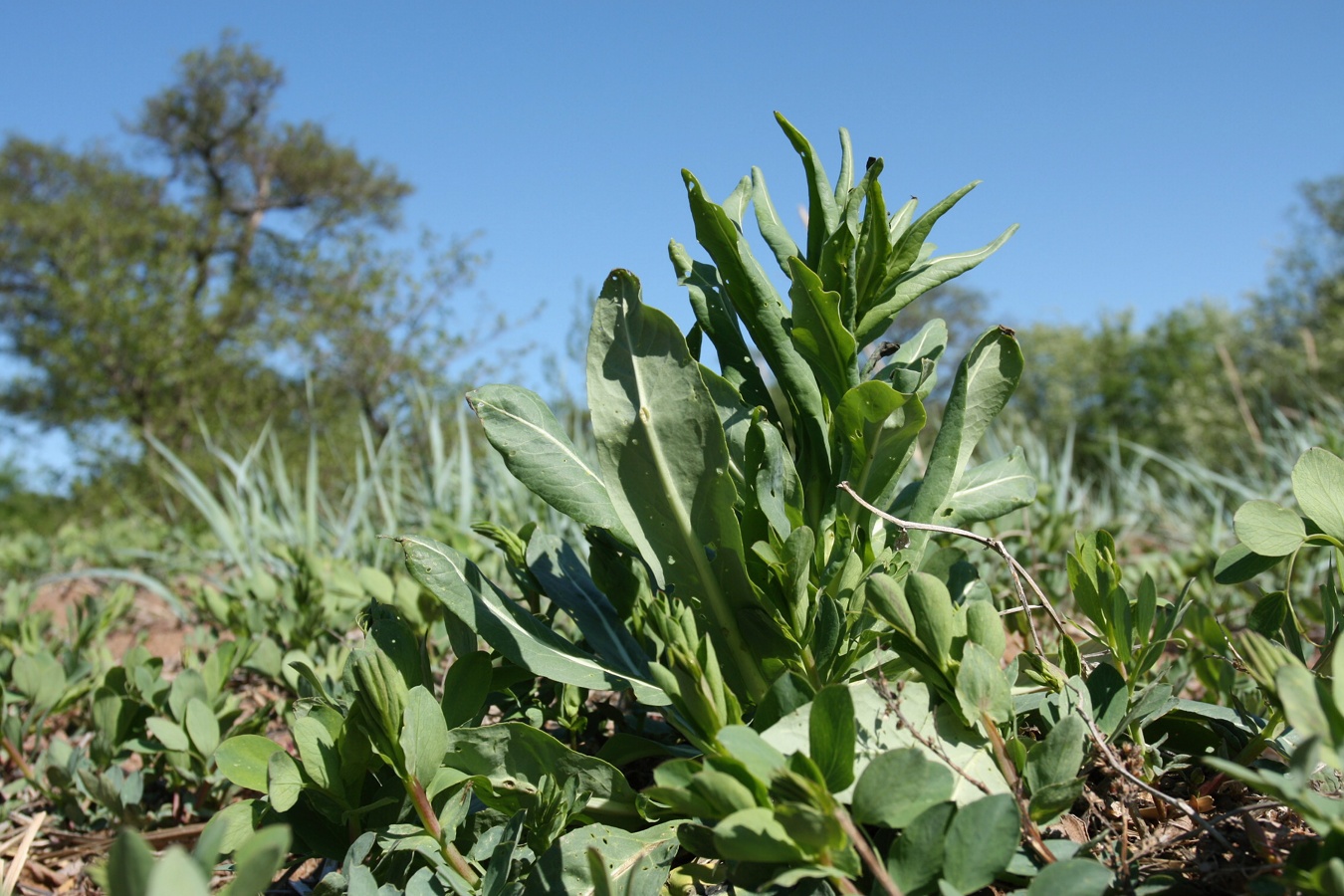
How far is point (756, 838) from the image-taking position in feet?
2.16

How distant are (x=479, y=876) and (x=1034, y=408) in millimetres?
34533

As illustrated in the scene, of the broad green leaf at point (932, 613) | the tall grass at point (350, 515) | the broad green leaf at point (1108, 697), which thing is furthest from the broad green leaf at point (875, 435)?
the tall grass at point (350, 515)

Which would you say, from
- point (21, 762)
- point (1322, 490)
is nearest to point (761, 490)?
point (1322, 490)

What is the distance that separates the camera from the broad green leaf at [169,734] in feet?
4.15

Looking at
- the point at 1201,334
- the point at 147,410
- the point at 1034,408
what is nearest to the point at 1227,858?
the point at 147,410

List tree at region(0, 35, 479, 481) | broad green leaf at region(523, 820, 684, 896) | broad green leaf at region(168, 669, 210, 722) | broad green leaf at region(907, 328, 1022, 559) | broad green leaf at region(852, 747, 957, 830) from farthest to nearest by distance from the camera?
tree at region(0, 35, 479, 481) < broad green leaf at region(168, 669, 210, 722) < broad green leaf at region(907, 328, 1022, 559) < broad green leaf at region(523, 820, 684, 896) < broad green leaf at region(852, 747, 957, 830)

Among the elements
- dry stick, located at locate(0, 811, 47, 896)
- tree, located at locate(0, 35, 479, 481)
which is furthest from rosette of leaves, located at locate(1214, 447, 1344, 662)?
tree, located at locate(0, 35, 479, 481)

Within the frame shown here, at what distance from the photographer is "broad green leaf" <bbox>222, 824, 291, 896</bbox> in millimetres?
503

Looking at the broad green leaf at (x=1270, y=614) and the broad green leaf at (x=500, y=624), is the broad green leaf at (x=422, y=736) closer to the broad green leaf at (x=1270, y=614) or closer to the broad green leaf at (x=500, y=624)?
the broad green leaf at (x=500, y=624)

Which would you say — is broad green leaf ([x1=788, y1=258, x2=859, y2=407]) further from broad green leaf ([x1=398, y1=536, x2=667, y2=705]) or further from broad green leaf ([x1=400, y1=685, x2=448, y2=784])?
broad green leaf ([x1=400, y1=685, x2=448, y2=784])

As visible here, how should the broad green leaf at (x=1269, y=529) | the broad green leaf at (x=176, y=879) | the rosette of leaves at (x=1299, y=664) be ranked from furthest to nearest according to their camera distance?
the broad green leaf at (x=1269, y=529)
the rosette of leaves at (x=1299, y=664)
the broad green leaf at (x=176, y=879)

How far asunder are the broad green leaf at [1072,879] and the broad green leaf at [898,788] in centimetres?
9

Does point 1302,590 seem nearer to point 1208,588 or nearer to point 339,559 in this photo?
point 1208,588

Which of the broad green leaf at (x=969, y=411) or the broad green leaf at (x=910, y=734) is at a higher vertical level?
the broad green leaf at (x=969, y=411)
